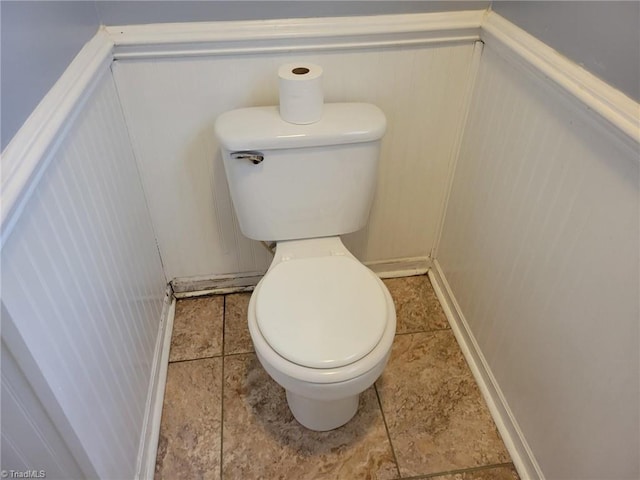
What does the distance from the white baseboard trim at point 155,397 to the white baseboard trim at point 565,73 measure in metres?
1.26

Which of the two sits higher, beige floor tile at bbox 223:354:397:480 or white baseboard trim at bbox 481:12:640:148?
white baseboard trim at bbox 481:12:640:148

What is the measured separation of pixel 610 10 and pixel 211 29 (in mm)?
869

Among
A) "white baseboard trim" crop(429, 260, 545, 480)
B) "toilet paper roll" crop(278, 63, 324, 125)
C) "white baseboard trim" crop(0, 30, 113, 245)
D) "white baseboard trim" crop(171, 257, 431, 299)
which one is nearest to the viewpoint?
"white baseboard trim" crop(0, 30, 113, 245)

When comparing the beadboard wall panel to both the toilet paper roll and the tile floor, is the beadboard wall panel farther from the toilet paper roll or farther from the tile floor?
the tile floor

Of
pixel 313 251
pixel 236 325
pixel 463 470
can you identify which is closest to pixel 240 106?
pixel 313 251

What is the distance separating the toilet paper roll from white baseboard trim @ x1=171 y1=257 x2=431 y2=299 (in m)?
0.69

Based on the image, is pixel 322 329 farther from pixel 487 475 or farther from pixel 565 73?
pixel 565 73

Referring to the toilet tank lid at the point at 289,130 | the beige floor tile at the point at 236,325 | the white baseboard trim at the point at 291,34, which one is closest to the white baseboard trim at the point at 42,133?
the white baseboard trim at the point at 291,34

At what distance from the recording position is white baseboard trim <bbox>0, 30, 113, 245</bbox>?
664mm

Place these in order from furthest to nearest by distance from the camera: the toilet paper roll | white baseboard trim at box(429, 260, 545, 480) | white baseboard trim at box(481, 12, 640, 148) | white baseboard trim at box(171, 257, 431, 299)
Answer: white baseboard trim at box(171, 257, 431, 299) < white baseboard trim at box(429, 260, 545, 480) < the toilet paper roll < white baseboard trim at box(481, 12, 640, 148)

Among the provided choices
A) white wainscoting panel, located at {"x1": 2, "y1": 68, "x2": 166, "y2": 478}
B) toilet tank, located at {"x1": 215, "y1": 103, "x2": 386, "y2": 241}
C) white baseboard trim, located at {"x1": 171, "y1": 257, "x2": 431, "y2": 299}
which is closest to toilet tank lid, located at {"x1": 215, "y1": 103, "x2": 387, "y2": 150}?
toilet tank, located at {"x1": 215, "y1": 103, "x2": 386, "y2": 241}

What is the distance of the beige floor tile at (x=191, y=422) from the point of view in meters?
1.28

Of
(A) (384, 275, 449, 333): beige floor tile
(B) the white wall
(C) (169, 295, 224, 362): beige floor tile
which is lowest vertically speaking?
(C) (169, 295, 224, 362): beige floor tile

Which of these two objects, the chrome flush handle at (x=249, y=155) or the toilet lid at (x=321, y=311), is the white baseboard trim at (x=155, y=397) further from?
A: the chrome flush handle at (x=249, y=155)
